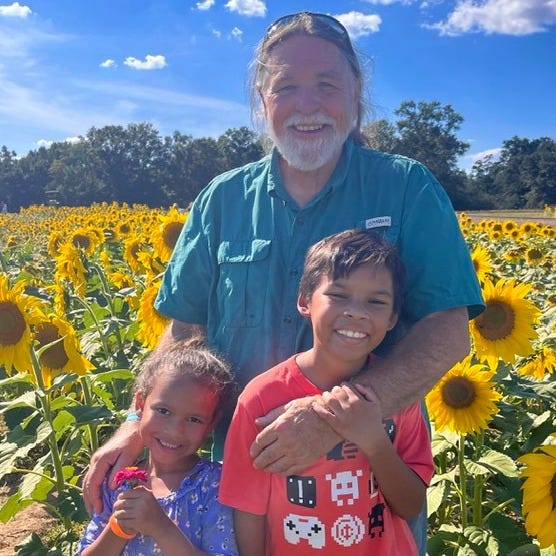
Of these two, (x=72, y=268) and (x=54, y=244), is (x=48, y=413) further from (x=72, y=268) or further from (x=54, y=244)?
(x=54, y=244)

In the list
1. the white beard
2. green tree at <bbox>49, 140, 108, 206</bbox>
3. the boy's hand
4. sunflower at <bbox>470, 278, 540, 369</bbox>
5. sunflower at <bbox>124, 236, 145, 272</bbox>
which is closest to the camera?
the boy's hand

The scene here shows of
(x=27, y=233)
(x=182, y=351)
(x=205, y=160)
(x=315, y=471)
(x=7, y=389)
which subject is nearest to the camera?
(x=315, y=471)

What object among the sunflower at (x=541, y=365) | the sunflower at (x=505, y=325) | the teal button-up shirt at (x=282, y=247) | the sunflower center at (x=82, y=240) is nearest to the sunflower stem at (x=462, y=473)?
the sunflower at (x=505, y=325)

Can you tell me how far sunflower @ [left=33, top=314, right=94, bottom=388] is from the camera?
3.12 meters

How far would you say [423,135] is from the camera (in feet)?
222

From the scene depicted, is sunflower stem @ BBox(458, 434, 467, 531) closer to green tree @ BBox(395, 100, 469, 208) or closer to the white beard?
the white beard

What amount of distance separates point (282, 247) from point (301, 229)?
0.09 meters

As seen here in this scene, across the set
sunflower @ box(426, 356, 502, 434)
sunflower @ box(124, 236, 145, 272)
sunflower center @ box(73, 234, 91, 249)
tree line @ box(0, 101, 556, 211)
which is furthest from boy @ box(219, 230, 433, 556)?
tree line @ box(0, 101, 556, 211)

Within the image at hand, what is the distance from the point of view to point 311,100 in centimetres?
221

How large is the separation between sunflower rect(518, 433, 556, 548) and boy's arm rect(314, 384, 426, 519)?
0.31m

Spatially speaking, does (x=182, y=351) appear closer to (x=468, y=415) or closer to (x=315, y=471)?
(x=315, y=471)

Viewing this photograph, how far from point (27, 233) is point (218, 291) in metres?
14.0

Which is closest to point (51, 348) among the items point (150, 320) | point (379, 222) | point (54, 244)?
point (150, 320)

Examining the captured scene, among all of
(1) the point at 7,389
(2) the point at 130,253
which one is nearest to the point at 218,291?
(1) the point at 7,389
